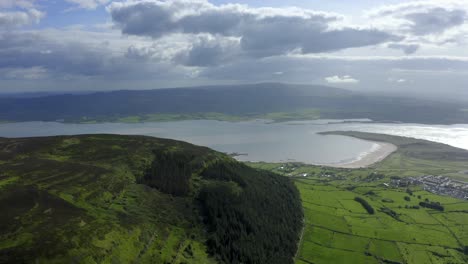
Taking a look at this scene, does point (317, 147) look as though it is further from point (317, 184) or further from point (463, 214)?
point (463, 214)

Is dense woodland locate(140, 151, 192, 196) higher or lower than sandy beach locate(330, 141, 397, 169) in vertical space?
higher

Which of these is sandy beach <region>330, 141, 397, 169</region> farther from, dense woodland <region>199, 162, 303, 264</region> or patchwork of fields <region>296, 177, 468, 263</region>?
dense woodland <region>199, 162, 303, 264</region>

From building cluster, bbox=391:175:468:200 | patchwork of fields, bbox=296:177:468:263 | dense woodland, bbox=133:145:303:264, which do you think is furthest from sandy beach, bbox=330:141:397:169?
dense woodland, bbox=133:145:303:264

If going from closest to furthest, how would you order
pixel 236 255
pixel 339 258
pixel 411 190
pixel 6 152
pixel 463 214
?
1. pixel 236 255
2. pixel 339 258
3. pixel 6 152
4. pixel 463 214
5. pixel 411 190

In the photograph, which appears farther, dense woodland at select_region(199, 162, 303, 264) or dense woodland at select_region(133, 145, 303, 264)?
dense woodland at select_region(133, 145, 303, 264)

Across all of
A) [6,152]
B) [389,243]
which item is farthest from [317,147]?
Result: [6,152]

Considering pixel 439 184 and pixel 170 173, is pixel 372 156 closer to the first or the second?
pixel 439 184
